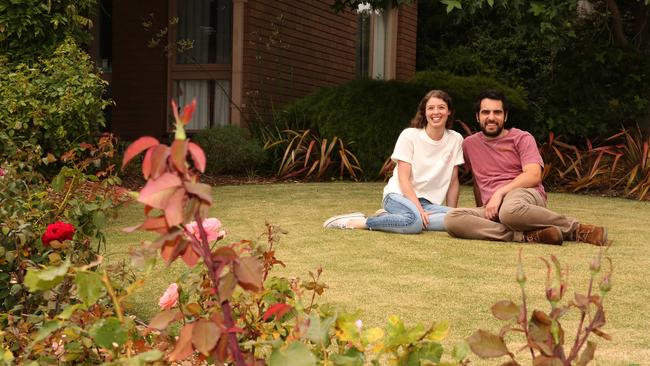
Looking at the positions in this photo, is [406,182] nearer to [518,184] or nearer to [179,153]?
[518,184]

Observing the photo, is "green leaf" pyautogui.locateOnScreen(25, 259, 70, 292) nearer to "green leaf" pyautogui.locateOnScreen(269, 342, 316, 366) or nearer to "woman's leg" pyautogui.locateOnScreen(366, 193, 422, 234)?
"green leaf" pyautogui.locateOnScreen(269, 342, 316, 366)

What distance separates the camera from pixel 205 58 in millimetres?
14117

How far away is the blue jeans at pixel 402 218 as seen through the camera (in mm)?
6859

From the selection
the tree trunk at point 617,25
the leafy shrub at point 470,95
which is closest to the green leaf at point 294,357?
the leafy shrub at point 470,95

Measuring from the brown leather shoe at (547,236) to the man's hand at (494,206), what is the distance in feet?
0.90

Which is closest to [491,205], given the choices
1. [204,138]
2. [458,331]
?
[458,331]

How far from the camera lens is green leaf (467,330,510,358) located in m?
1.52

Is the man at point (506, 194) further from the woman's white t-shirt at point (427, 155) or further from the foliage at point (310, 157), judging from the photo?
the foliage at point (310, 157)

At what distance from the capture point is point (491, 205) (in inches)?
267

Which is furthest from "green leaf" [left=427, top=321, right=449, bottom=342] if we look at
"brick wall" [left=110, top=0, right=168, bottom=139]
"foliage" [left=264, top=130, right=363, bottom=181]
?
"brick wall" [left=110, top=0, right=168, bottom=139]

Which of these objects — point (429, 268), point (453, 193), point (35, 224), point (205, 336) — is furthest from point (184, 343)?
point (453, 193)

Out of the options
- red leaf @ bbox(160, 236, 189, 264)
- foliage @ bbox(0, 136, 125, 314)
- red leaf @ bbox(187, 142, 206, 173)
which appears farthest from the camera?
foliage @ bbox(0, 136, 125, 314)

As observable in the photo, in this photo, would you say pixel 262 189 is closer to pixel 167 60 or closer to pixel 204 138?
pixel 204 138

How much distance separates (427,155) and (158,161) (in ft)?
19.6
